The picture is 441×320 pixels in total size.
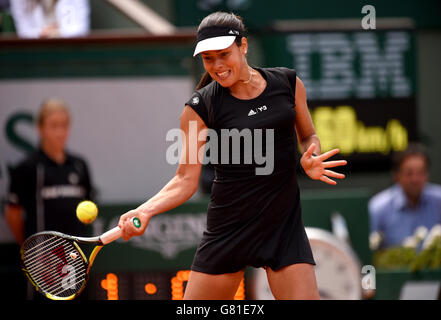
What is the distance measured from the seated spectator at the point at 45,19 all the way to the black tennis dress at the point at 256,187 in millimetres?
3188

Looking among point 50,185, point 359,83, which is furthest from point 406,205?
point 50,185

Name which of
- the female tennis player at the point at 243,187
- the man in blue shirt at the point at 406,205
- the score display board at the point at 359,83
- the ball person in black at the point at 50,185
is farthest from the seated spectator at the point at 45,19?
the female tennis player at the point at 243,187

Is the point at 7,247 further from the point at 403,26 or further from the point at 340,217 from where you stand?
the point at 403,26

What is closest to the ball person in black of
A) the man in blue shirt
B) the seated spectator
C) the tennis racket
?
the seated spectator

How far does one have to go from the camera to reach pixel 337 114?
7.84 metres

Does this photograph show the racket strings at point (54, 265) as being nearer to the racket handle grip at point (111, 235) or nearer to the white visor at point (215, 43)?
the racket handle grip at point (111, 235)

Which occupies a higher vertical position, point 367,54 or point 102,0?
point 102,0

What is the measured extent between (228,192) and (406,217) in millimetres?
3097

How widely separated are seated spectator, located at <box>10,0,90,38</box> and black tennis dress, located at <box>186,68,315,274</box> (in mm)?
3188

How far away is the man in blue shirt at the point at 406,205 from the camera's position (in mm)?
6480

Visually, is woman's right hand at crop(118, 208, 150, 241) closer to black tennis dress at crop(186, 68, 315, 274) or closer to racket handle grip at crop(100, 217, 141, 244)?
racket handle grip at crop(100, 217, 141, 244)

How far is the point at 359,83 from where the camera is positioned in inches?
312

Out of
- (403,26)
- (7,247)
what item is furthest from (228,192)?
(403,26)

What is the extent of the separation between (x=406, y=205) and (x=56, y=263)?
3503 mm
